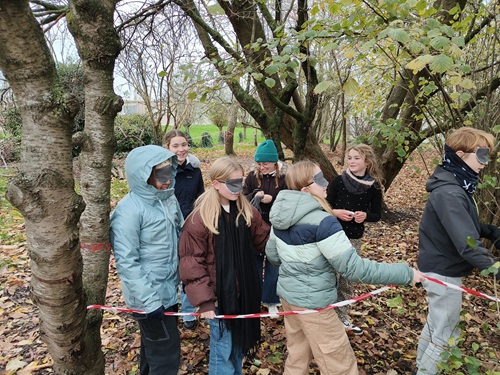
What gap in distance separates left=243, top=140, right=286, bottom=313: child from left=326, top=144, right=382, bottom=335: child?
0.64 m

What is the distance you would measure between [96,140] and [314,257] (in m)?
1.60

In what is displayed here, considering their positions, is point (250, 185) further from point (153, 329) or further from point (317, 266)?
point (153, 329)

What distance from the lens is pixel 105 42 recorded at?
6.52 feet

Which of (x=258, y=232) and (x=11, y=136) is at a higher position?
(x=11, y=136)

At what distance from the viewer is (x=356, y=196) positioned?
336 centimetres

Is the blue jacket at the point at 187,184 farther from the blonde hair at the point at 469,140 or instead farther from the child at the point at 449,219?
the blonde hair at the point at 469,140

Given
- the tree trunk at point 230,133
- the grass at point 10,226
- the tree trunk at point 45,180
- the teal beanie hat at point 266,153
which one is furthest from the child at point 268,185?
the tree trunk at point 230,133

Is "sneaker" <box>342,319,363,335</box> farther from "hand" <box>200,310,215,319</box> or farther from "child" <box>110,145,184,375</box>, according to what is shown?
"child" <box>110,145,184,375</box>

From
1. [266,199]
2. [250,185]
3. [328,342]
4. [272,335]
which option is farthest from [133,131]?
[328,342]

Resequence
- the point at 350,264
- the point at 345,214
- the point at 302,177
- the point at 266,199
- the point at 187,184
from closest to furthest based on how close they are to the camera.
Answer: the point at 350,264 < the point at 302,177 < the point at 345,214 < the point at 266,199 < the point at 187,184

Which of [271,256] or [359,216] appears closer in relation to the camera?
[271,256]

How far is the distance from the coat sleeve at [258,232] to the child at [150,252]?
0.62 m

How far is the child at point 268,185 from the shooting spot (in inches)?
142

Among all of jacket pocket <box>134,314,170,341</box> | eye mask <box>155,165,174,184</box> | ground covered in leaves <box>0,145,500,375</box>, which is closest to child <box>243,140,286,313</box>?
ground covered in leaves <box>0,145,500,375</box>
